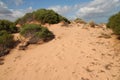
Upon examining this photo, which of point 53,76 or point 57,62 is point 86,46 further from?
point 53,76

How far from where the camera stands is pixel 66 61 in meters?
10.1

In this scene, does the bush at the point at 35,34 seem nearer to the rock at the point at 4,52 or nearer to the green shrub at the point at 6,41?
A: the green shrub at the point at 6,41

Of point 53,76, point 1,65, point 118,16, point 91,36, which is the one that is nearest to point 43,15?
point 91,36

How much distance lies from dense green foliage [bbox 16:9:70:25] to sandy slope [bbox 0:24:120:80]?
5601mm

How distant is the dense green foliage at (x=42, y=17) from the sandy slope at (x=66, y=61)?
5601 millimetres

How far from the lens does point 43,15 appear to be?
19016 mm

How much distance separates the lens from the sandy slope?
886cm

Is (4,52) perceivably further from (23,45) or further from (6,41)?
(23,45)

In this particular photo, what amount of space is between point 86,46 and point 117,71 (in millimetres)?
3242

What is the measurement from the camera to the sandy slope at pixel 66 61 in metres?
8.86

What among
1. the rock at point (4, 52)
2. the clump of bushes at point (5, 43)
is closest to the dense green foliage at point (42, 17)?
the clump of bushes at point (5, 43)

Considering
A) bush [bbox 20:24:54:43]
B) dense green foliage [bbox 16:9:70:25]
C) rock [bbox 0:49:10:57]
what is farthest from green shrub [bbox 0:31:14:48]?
dense green foliage [bbox 16:9:70:25]

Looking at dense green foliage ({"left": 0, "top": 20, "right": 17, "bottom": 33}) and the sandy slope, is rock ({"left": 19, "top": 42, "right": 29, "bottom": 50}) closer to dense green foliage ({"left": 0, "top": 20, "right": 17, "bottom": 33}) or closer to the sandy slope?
the sandy slope

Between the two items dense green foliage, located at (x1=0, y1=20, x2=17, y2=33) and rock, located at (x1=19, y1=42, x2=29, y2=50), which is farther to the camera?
dense green foliage, located at (x1=0, y1=20, x2=17, y2=33)
